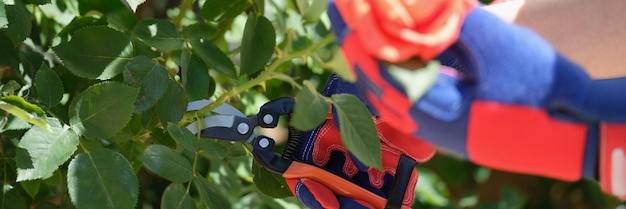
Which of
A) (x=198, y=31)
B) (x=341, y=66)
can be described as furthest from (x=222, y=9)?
A: (x=341, y=66)

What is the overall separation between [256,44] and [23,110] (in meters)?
0.22

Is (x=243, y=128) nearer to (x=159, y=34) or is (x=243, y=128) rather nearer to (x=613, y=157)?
(x=159, y=34)

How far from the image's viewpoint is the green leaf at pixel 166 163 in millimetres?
656

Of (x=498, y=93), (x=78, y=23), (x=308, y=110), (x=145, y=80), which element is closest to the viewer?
(x=498, y=93)

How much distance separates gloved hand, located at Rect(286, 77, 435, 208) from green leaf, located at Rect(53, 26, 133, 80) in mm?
156

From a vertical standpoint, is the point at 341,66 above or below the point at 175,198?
above

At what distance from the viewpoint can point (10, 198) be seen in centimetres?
73

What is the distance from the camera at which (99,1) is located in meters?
0.85

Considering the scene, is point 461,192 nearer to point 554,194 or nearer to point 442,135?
point 554,194

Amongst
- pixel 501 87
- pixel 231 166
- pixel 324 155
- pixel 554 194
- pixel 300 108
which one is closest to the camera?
pixel 501 87

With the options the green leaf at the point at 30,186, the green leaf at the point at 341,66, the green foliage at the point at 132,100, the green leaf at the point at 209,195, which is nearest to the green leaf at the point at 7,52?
the green foliage at the point at 132,100

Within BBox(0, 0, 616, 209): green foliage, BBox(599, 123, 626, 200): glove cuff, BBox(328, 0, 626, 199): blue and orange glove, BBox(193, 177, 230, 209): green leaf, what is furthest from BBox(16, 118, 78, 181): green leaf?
BBox(599, 123, 626, 200): glove cuff

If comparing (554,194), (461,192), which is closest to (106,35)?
(461,192)

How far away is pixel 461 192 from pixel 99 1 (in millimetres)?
834
